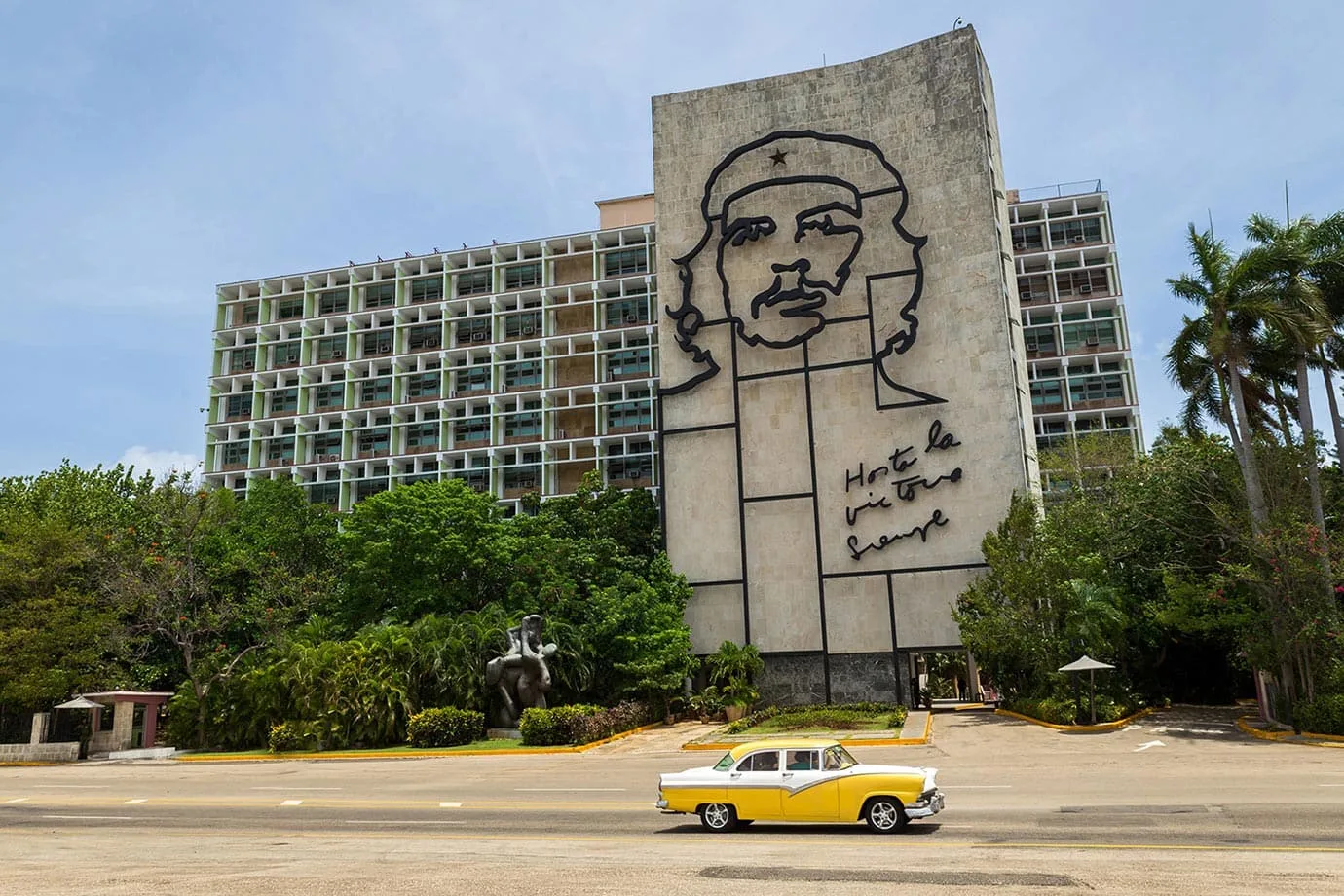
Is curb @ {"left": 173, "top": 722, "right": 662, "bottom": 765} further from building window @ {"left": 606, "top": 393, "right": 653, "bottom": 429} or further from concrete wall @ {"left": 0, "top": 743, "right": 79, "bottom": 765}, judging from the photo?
building window @ {"left": 606, "top": 393, "right": 653, "bottom": 429}

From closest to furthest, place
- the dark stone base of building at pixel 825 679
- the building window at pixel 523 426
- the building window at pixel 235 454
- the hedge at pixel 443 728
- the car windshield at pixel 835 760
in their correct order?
the car windshield at pixel 835 760, the hedge at pixel 443 728, the dark stone base of building at pixel 825 679, the building window at pixel 523 426, the building window at pixel 235 454

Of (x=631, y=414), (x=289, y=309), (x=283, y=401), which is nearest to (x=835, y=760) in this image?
(x=631, y=414)

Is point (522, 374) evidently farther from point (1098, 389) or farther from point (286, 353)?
point (1098, 389)

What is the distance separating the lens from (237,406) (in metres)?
96.2

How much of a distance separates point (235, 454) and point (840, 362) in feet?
222

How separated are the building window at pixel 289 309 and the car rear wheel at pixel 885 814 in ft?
302

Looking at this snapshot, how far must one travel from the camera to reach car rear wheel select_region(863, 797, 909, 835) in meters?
14.9

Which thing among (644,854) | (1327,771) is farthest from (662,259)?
(644,854)

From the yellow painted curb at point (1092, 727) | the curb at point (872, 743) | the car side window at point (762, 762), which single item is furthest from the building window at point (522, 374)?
the car side window at point (762, 762)

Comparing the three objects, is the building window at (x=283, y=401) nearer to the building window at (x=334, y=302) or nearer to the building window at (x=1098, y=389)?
the building window at (x=334, y=302)

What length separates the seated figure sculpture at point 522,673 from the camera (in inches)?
1423

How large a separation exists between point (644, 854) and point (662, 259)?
4052cm

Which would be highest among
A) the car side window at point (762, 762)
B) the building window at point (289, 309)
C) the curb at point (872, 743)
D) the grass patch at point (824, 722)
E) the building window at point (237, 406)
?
the building window at point (289, 309)

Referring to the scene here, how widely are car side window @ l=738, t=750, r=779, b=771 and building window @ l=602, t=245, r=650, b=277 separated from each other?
3054 inches
